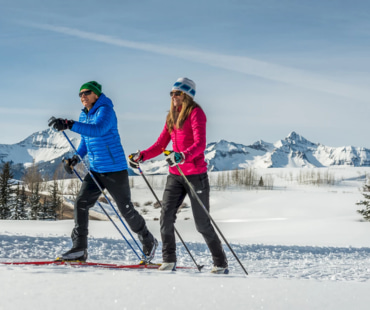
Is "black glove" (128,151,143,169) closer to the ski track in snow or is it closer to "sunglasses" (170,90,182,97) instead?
"sunglasses" (170,90,182,97)

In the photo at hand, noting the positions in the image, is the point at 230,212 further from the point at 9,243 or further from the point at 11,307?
the point at 11,307

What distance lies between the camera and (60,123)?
4586mm

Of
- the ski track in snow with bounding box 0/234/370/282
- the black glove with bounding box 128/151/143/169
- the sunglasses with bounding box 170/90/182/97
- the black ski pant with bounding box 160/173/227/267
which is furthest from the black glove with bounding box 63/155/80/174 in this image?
the ski track in snow with bounding box 0/234/370/282

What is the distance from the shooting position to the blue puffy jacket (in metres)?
4.90

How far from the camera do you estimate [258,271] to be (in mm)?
6992

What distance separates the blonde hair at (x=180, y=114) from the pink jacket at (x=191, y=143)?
0.04m

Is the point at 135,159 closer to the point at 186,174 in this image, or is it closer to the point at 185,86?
the point at 186,174

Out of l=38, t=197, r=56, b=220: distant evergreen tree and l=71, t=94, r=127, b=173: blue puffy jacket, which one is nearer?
l=71, t=94, r=127, b=173: blue puffy jacket

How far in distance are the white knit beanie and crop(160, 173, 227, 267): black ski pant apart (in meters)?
0.93

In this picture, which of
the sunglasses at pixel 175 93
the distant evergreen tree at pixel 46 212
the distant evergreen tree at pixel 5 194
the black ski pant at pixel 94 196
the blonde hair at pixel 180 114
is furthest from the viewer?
the distant evergreen tree at pixel 46 212

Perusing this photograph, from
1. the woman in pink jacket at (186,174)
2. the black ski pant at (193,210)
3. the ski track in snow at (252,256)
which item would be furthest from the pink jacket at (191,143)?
the ski track in snow at (252,256)

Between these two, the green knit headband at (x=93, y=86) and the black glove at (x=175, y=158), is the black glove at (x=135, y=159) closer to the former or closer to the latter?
the black glove at (x=175, y=158)

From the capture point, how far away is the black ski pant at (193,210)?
4.76m

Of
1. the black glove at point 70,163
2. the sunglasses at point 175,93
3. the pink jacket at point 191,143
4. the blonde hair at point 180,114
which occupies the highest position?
the sunglasses at point 175,93
